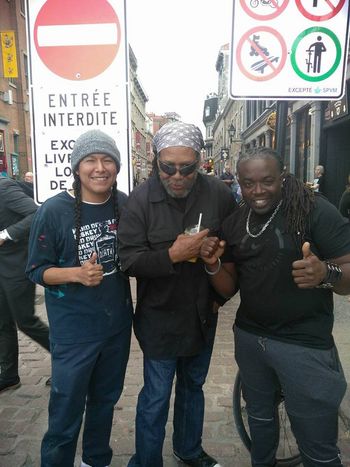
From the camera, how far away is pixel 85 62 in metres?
2.40

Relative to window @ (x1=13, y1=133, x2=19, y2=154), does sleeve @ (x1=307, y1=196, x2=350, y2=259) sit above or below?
below

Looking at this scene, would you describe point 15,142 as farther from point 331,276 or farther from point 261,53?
point 331,276

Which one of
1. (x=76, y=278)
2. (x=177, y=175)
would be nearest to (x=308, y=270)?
(x=177, y=175)

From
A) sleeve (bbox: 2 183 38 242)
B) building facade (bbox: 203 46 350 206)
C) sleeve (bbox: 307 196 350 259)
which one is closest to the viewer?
sleeve (bbox: 307 196 350 259)

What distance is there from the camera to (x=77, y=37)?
238 centimetres

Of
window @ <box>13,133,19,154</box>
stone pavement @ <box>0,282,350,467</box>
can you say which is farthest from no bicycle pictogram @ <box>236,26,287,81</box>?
window @ <box>13,133,19,154</box>

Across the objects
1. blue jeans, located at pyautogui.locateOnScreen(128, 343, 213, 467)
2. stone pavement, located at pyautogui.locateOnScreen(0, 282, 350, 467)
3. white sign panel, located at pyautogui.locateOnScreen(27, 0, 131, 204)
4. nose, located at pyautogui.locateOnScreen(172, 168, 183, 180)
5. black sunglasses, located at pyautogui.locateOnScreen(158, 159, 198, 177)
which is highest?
white sign panel, located at pyautogui.locateOnScreen(27, 0, 131, 204)

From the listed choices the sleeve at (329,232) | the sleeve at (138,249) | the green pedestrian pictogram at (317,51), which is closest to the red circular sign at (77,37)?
the sleeve at (138,249)

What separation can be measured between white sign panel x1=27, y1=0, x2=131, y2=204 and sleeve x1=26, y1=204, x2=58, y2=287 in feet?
1.80

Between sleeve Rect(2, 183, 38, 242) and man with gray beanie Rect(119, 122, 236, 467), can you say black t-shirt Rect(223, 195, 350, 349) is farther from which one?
sleeve Rect(2, 183, 38, 242)

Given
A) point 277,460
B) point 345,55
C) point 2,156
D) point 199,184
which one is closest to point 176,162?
point 199,184

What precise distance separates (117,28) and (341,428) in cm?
312

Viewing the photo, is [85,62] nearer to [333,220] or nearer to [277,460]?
[333,220]

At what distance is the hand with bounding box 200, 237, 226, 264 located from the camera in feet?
6.47
